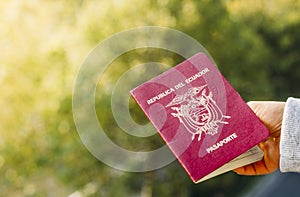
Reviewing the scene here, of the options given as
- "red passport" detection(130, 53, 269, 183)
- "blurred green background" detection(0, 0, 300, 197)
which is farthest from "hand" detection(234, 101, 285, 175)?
"blurred green background" detection(0, 0, 300, 197)

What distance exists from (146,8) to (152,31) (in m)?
0.16

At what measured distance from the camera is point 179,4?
3002mm

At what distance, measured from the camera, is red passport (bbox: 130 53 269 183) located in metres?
1.11

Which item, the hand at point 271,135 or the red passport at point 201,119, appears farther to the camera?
the hand at point 271,135

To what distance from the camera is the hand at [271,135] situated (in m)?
1.23

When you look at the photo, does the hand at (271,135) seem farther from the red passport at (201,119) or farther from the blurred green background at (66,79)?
the blurred green background at (66,79)

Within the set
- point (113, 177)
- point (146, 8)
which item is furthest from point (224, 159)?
point (113, 177)

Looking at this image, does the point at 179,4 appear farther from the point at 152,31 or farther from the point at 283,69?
the point at 283,69

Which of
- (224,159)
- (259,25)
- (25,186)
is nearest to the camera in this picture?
(224,159)

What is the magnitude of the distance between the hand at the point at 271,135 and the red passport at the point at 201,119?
0.04 metres

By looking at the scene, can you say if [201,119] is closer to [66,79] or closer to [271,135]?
[271,135]

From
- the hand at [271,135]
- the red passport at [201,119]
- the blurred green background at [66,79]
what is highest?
the blurred green background at [66,79]

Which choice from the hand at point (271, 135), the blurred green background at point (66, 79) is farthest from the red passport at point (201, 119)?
the blurred green background at point (66, 79)

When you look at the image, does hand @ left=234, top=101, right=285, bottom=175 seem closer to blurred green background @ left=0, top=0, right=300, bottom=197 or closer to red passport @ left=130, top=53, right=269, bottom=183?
red passport @ left=130, top=53, right=269, bottom=183
